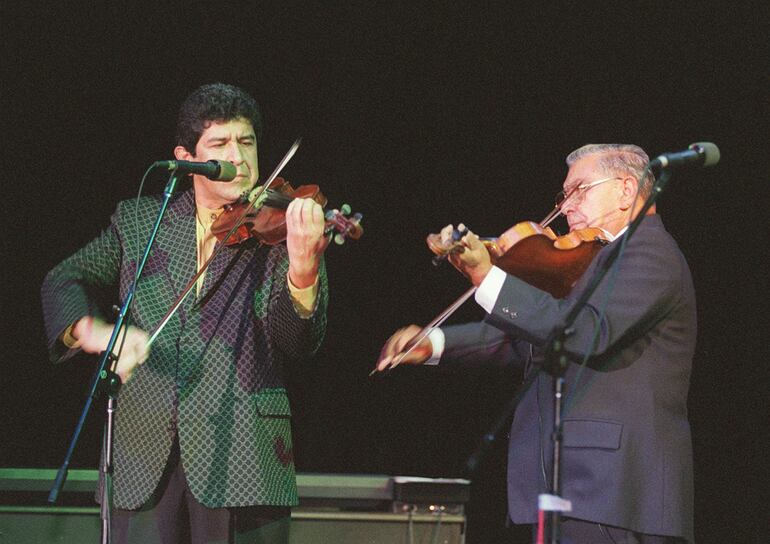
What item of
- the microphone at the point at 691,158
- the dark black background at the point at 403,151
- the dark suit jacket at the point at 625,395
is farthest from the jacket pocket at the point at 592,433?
the dark black background at the point at 403,151

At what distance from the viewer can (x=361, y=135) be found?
12.8 ft

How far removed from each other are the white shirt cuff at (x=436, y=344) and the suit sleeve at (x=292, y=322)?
0.46 metres

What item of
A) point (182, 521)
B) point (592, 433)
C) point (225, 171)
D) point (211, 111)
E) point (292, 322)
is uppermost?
point (211, 111)

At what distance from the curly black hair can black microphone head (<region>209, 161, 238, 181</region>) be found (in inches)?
11.7

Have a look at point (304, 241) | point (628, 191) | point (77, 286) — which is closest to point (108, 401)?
point (77, 286)

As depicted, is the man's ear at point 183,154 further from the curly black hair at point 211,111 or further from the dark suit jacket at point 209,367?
the dark suit jacket at point 209,367

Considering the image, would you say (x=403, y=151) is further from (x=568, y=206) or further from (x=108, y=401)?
(x=108, y=401)

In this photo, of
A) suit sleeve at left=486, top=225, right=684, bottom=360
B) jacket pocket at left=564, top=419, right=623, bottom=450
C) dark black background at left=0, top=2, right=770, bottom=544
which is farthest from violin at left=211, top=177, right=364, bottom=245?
dark black background at left=0, top=2, right=770, bottom=544

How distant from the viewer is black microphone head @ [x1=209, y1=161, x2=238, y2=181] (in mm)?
2449

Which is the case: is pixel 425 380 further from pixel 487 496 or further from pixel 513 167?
pixel 513 167

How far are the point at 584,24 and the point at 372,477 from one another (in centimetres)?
201

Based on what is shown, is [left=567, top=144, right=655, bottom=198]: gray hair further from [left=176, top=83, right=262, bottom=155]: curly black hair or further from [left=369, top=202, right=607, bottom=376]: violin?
[left=176, top=83, right=262, bottom=155]: curly black hair

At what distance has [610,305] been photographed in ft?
7.54

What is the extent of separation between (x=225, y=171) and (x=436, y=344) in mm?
818
